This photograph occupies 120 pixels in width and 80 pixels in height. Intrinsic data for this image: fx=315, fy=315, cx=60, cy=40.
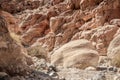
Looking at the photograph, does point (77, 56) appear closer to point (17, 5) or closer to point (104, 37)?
point (104, 37)

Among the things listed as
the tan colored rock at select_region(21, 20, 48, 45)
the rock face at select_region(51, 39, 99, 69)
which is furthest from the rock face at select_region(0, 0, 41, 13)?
the rock face at select_region(51, 39, 99, 69)

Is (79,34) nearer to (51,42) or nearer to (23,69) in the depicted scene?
(51,42)

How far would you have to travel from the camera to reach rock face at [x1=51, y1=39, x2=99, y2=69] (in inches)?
462

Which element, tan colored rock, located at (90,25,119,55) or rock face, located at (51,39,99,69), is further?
tan colored rock, located at (90,25,119,55)

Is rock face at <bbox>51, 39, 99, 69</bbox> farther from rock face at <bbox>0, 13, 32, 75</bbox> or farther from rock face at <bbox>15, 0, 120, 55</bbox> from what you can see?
rock face at <bbox>15, 0, 120, 55</bbox>

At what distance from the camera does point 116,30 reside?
2642 centimetres

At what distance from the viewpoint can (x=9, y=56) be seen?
20.3 feet

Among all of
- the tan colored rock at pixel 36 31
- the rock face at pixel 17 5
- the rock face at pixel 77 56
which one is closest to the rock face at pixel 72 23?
the tan colored rock at pixel 36 31

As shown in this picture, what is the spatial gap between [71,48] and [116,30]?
1406 cm

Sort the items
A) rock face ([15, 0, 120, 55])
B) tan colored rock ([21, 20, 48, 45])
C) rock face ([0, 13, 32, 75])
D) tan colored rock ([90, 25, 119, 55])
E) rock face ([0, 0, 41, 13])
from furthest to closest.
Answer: rock face ([0, 0, 41, 13]), tan colored rock ([21, 20, 48, 45]), rock face ([15, 0, 120, 55]), tan colored rock ([90, 25, 119, 55]), rock face ([0, 13, 32, 75])

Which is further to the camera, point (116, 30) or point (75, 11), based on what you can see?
point (75, 11)

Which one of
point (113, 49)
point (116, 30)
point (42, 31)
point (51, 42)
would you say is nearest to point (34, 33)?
point (42, 31)

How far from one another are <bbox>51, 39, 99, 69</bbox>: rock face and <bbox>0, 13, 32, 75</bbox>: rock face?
17.6ft

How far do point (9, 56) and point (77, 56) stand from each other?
6090 millimetres
